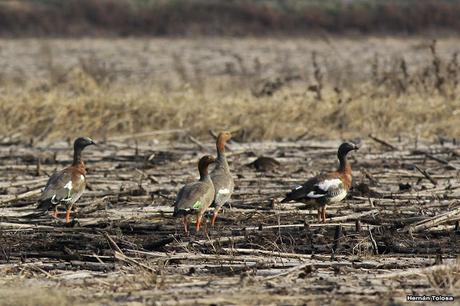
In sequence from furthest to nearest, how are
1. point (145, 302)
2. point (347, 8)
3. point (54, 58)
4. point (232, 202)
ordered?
point (347, 8) → point (54, 58) → point (232, 202) → point (145, 302)

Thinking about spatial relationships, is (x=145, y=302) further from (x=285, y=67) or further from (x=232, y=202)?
(x=285, y=67)

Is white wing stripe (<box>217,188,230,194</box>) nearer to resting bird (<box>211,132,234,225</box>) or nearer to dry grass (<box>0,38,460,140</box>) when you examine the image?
resting bird (<box>211,132,234,225</box>)

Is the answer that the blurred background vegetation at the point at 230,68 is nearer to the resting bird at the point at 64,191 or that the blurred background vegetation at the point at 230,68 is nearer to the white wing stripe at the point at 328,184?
the white wing stripe at the point at 328,184

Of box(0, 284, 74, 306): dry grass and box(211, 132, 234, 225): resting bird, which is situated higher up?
box(0, 284, 74, 306): dry grass

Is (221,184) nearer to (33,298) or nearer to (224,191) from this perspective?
(224,191)

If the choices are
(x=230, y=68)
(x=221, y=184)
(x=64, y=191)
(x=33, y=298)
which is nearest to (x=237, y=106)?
(x=230, y=68)

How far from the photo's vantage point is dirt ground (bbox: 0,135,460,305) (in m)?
7.82

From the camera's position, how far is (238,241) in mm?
9641

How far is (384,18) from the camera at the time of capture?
45156 millimetres

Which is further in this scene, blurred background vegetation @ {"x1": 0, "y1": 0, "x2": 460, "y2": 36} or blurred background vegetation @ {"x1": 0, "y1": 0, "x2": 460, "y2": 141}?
blurred background vegetation @ {"x1": 0, "y1": 0, "x2": 460, "y2": 36}

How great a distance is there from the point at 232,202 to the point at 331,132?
693 centimetres

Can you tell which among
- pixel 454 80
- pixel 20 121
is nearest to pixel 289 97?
pixel 454 80

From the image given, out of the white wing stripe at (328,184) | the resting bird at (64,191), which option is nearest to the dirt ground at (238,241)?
the resting bird at (64,191)

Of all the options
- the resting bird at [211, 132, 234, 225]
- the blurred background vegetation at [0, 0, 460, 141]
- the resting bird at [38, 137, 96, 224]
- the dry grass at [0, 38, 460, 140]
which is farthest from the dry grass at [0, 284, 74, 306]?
the dry grass at [0, 38, 460, 140]
